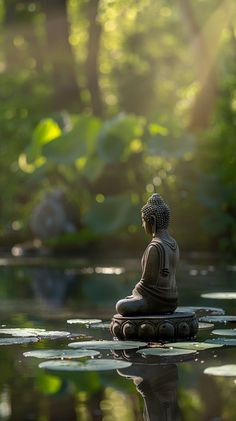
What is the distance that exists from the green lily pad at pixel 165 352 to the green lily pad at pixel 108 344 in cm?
30

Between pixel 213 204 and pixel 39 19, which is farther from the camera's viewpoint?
pixel 39 19

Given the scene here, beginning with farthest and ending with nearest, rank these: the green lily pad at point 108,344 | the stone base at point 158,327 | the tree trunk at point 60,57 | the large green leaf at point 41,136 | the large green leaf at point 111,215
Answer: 1. the tree trunk at point 60,57
2. the large green leaf at point 41,136
3. the large green leaf at point 111,215
4. the stone base at point 158,327
5. the green lily pad at point 108,344

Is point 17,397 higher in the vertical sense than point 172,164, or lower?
lower

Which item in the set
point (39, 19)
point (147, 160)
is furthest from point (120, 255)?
point (39, 19)

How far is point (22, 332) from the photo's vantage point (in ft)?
30.5

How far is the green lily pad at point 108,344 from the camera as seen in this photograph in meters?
8.24

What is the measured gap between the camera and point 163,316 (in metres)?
8.83

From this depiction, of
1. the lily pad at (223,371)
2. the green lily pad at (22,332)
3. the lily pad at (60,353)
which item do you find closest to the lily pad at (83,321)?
the green lily pad at (22,332)

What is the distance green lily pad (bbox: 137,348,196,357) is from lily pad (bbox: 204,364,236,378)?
75 cm

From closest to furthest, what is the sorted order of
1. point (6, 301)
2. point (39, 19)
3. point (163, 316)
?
1. point (163, 316)
2. point (6, 301)
3. point (39, 19)

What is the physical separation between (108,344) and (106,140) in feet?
58.2

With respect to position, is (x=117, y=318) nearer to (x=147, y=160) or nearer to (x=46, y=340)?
(x=46, y=340)

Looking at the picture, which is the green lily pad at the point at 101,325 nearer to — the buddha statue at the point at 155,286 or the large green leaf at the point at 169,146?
the buddha statue at the point at 155,286

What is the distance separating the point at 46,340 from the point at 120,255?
14.6 metres
